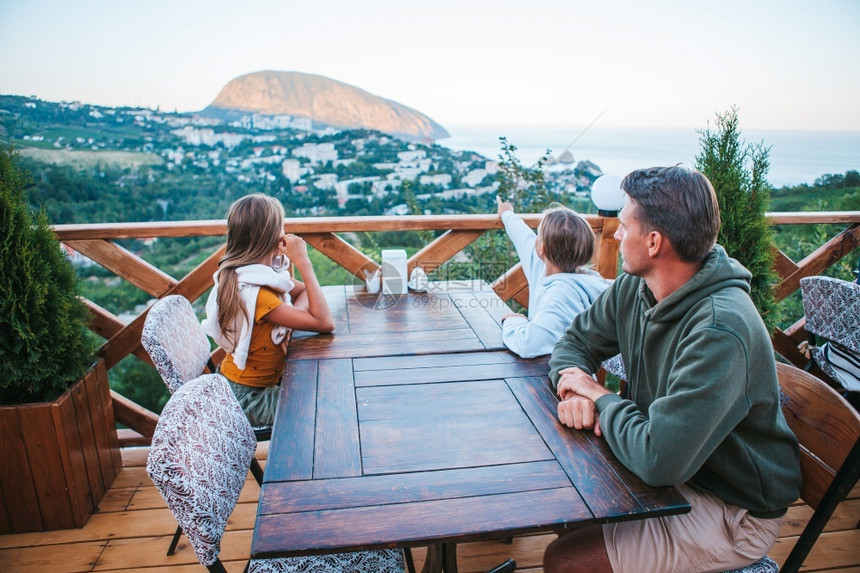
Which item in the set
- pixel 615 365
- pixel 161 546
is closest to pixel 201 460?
pixel 161 546

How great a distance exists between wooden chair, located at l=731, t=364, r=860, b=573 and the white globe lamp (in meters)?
1.42

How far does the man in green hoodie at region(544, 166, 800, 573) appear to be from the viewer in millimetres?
1048

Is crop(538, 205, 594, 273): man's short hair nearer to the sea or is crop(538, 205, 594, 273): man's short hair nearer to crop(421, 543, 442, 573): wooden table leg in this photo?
the sea

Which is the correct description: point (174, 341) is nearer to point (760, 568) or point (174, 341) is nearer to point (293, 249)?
point (293, 249)

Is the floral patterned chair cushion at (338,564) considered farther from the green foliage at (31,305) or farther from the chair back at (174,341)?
the green foliage at (31,305)

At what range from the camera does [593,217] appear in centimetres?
281

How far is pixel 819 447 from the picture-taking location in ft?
4.14

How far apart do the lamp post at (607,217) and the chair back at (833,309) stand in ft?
3.03

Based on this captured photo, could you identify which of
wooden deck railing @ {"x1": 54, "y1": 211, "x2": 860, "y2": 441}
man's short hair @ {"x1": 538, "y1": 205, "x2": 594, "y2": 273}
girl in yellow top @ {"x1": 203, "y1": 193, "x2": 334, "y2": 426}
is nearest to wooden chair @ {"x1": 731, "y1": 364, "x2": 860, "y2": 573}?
man's short hair @ {"x1": 538, "y1": 205, "x2": 594, "y2": 273}

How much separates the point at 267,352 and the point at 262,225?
500 millimetres

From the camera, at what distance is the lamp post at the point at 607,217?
8.60 feet

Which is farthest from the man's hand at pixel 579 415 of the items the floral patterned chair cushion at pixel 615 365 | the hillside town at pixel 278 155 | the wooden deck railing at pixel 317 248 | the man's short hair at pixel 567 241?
the hillside town at pixel 278 155

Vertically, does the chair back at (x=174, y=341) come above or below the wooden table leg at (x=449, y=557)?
above

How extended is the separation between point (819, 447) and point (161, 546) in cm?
223
